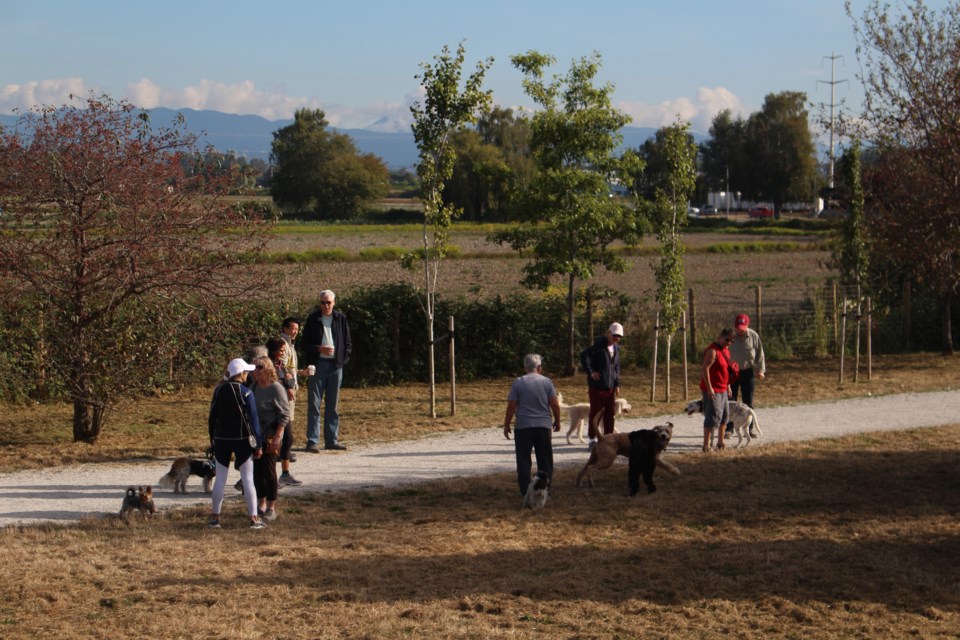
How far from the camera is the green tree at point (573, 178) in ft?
71.3

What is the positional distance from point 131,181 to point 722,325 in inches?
609

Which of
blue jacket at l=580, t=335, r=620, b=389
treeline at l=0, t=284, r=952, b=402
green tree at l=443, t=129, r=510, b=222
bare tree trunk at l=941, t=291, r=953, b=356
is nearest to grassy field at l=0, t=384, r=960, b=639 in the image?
blue jacket at l=580, t=335, r=620, b=389

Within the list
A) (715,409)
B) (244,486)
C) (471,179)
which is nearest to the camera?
(244,486)

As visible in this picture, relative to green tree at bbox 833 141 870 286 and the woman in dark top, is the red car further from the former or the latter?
the woman in dark top

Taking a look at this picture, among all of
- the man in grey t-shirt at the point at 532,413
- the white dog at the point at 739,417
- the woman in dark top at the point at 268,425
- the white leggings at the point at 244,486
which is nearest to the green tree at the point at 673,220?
the white dog at the point at 739,417

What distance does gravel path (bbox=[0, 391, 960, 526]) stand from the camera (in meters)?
11.8

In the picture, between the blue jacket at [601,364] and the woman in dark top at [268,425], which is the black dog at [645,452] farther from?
the woman in dark top at [268,425]

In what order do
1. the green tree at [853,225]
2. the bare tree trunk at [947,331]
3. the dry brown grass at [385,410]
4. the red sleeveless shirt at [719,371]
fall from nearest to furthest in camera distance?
the red sleeveless shirt at [719,371]
the dry brown grass at [385,410]
the green tree at [853,225]
the bare tree trunk at [947,331]

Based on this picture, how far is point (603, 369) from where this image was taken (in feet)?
45.9

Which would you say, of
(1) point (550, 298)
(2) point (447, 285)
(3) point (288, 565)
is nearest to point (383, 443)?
(3) point (288, 565)

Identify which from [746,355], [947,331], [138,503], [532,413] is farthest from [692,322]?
[138,503]

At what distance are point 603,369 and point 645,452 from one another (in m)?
2.04

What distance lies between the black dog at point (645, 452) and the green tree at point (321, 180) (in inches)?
3124

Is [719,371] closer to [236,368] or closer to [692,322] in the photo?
[236,368]
